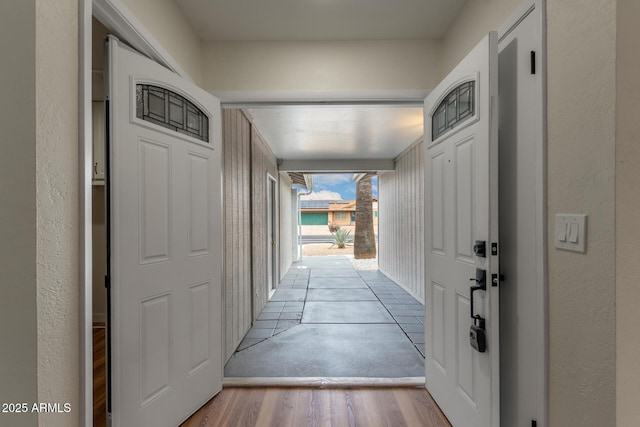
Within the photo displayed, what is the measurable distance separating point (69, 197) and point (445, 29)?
2.39 meters

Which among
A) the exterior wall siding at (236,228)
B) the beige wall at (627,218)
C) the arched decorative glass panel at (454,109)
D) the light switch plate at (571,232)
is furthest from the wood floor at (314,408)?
the arched decorative glass panel at (454,109)

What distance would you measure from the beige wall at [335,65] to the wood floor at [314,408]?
7.28 ft

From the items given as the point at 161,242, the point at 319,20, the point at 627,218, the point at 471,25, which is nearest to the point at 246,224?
the point at 161,242

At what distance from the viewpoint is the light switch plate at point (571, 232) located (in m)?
0.96

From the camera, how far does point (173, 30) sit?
1.74 m

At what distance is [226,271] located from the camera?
253 cm

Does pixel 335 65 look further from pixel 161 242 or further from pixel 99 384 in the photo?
pixel 99 384

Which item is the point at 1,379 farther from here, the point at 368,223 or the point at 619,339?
the point at 368,223

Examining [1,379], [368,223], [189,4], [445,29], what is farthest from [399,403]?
[368,223]

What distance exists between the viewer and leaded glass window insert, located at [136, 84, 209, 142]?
1499mm

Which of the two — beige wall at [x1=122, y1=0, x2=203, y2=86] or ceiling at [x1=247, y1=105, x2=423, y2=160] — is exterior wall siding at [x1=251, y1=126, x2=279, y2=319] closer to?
ceiling at [x1=247, y1=105, x2=423, y2=160]

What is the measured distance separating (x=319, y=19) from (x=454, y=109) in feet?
3.51

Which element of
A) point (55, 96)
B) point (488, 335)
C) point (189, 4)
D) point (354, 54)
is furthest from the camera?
point (354, 54)

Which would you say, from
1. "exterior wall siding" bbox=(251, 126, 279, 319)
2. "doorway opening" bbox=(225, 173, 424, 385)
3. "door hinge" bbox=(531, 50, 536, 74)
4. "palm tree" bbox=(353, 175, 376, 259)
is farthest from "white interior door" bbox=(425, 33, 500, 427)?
"palm tree" bbox=(353, 175, 376, 259)
